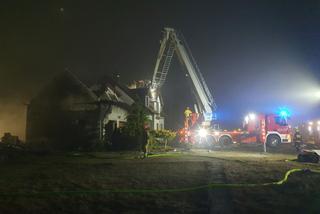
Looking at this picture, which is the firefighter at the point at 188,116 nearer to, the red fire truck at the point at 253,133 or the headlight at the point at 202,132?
the red fire truck at the point at 253,133

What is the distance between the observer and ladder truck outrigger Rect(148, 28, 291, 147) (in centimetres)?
2612

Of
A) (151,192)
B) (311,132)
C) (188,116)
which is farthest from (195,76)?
(151,192)

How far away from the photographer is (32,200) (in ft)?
25.9

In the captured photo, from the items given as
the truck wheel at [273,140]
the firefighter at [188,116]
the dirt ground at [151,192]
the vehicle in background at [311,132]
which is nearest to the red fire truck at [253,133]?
the truck wheel at [273,140]

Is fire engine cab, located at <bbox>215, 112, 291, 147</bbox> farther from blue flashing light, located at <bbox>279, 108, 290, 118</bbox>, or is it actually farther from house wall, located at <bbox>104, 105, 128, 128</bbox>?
house wall, located at <bbox>104, 105, 128, 128</bbox>

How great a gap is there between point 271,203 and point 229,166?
21.5ft

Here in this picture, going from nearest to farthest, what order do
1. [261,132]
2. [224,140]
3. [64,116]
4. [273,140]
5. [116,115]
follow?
[261,132] < [273,140] < [64,116] < [224,140] < [116,115]

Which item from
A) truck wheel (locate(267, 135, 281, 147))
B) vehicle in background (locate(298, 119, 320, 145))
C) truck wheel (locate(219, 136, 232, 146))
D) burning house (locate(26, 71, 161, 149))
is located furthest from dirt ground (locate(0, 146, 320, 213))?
vehicle in background (locate(298, 119, 320, 145))

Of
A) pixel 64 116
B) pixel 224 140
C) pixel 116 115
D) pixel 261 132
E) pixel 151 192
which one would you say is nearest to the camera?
pixel 151 192

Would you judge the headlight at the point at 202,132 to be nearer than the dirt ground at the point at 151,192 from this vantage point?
No

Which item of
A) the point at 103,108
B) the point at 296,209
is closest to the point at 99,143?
the point at 103,108

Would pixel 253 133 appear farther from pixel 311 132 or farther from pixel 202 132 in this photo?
pixel 311 132

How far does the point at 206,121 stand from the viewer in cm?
2938

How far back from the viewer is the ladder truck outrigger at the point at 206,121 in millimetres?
26125
